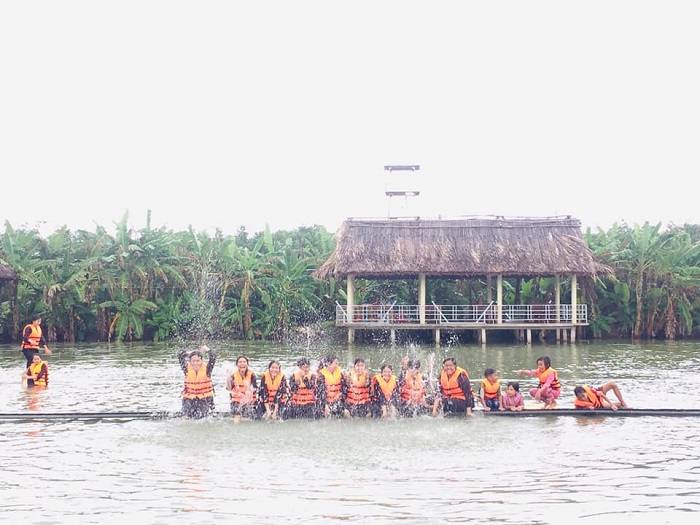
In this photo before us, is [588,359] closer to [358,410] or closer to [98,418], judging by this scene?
[358,410]

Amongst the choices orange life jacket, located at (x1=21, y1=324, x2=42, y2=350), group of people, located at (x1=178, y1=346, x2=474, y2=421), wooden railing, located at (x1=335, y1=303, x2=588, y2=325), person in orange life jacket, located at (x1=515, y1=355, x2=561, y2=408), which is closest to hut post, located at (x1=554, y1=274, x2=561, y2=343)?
wooden railing, located at (x1=335, y1=303, x2=588, y2=325)

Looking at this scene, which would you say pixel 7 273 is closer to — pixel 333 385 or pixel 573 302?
pixel 573 302

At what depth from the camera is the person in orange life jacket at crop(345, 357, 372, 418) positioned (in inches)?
516

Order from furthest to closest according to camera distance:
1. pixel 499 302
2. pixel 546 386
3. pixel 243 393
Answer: pixel 499 302 → pixel 546 386 → pixel 243 393

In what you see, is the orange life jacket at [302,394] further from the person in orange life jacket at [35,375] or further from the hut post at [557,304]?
the hut post at [557,304]

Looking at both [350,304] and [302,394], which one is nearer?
[302,394]

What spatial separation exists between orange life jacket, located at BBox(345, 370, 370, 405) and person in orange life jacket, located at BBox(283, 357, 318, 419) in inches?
21.5

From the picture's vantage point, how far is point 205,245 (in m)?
31.5

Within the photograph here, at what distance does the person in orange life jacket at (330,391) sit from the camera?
1302 centimetres

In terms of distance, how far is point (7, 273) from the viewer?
2928 cm

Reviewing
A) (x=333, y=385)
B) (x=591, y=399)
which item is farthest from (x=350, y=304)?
(x=591, y=399)

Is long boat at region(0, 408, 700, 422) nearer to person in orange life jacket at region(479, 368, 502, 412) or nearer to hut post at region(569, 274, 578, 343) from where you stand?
person in orange life jacket at region(479, 368, 502, 412)

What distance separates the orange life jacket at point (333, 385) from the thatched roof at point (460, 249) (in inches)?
619

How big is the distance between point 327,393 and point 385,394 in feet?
2.90
